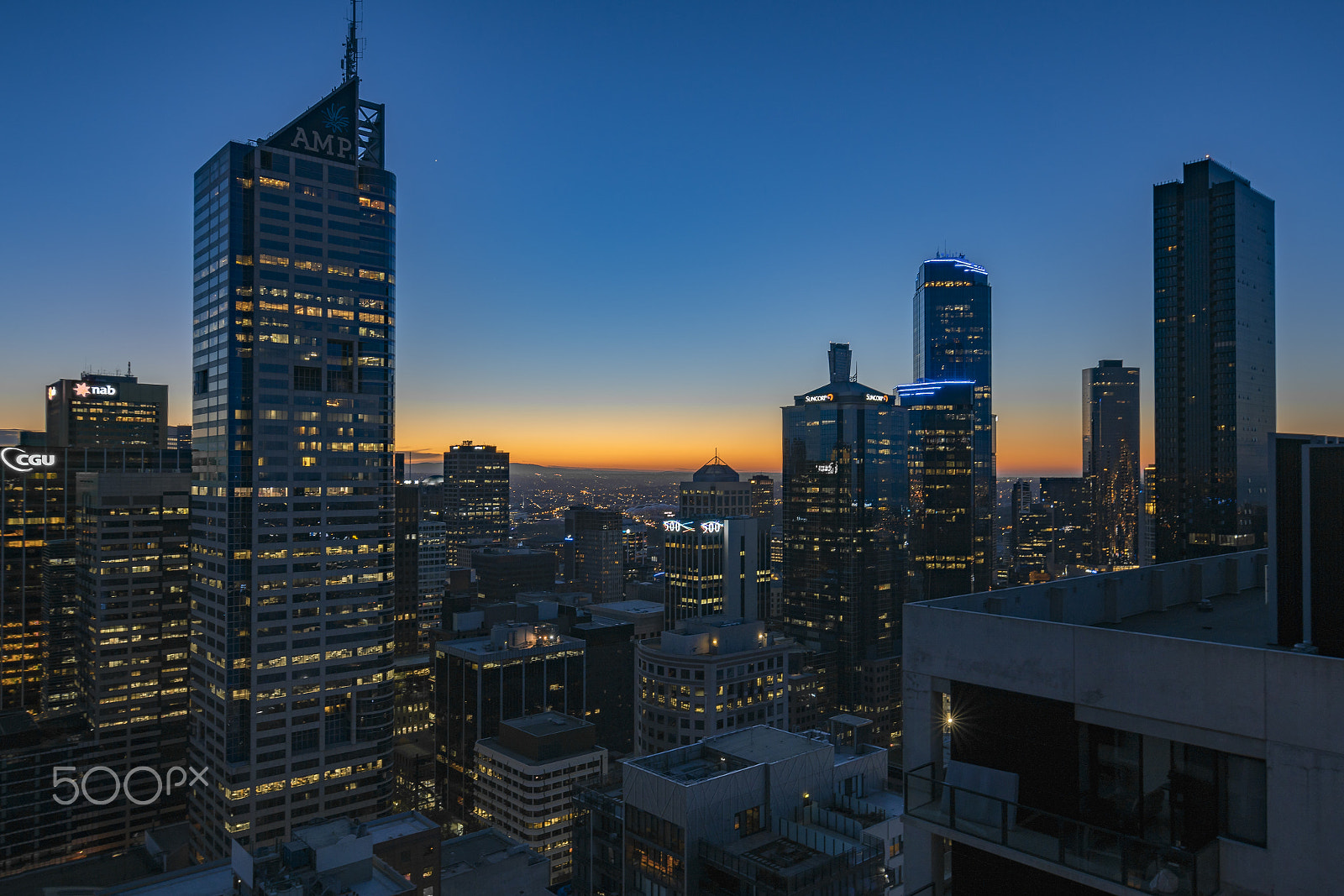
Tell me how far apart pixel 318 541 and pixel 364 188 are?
5202 cm

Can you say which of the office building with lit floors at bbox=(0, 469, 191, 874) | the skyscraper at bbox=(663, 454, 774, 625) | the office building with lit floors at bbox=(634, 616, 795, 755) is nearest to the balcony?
the office building with lit floors at bbox=(634, 616, 795, 755)

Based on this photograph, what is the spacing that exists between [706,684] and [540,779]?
24.7 metres

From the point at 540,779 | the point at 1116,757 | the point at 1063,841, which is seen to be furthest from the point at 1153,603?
the point at 540,779

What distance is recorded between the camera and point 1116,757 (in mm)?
9688

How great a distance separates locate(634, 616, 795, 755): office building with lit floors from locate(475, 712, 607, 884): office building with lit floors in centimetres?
854

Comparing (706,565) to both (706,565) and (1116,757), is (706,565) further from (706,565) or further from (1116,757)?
(1116,757)

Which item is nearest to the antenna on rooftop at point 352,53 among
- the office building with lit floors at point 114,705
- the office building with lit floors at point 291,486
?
the office building with lit floors at point 291,486

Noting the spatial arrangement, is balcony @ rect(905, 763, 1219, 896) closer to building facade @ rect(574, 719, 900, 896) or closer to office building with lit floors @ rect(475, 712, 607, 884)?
building facade @ rect(574, 719, 900, 896)

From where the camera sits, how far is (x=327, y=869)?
5556cm

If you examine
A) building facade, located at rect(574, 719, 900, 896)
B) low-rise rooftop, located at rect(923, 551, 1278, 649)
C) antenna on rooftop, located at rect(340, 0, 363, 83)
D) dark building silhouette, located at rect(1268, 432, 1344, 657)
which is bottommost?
building facade, located at rect(574, 719, 900, 896)

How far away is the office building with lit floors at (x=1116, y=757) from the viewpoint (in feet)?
27.0

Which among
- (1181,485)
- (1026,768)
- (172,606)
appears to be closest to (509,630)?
(172,606)

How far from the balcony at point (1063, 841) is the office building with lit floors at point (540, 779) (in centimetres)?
9765

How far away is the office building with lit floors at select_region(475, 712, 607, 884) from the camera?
102 metres
